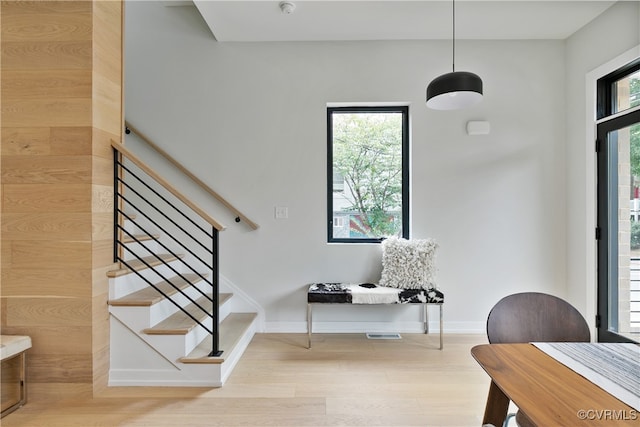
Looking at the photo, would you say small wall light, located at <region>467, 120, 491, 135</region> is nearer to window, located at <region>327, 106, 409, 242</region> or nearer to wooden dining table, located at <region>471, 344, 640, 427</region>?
window, located at <region>327, 106, 409, 242</region>

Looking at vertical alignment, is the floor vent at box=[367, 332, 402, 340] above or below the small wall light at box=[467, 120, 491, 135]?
below

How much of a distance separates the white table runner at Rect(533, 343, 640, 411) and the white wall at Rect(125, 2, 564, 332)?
2.13m

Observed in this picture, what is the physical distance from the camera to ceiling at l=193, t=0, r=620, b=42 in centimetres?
278

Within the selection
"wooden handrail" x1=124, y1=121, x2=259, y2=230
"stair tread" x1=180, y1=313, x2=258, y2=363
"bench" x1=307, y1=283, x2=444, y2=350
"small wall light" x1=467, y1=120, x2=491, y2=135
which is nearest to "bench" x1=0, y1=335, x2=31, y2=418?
"stair tread" x1=180, y1=313, x2=258, y2=363

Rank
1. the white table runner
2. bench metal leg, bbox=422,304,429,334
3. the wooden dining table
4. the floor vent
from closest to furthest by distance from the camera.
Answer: the wooden dining table < the white table runner < the floor vent < bench metal leg, bbox=422,304,429,334

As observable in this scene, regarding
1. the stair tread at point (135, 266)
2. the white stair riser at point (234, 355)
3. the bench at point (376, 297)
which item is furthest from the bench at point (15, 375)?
the bench at point (376, 297)

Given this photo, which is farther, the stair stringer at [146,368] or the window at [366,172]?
the window at [366,172]

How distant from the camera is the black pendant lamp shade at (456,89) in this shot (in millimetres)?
2098

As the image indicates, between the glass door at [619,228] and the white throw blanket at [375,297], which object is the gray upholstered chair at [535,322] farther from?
the glass door at [619,228]

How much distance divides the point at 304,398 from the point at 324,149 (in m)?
2.15

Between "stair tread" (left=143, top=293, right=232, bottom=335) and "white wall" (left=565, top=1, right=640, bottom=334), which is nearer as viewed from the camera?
"stair tread" (left=143, top=293, right=232, bottom=335)

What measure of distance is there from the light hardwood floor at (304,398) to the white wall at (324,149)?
77 cm

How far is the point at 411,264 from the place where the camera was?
3.04 metres

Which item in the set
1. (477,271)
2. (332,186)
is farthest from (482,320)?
(332,186)
